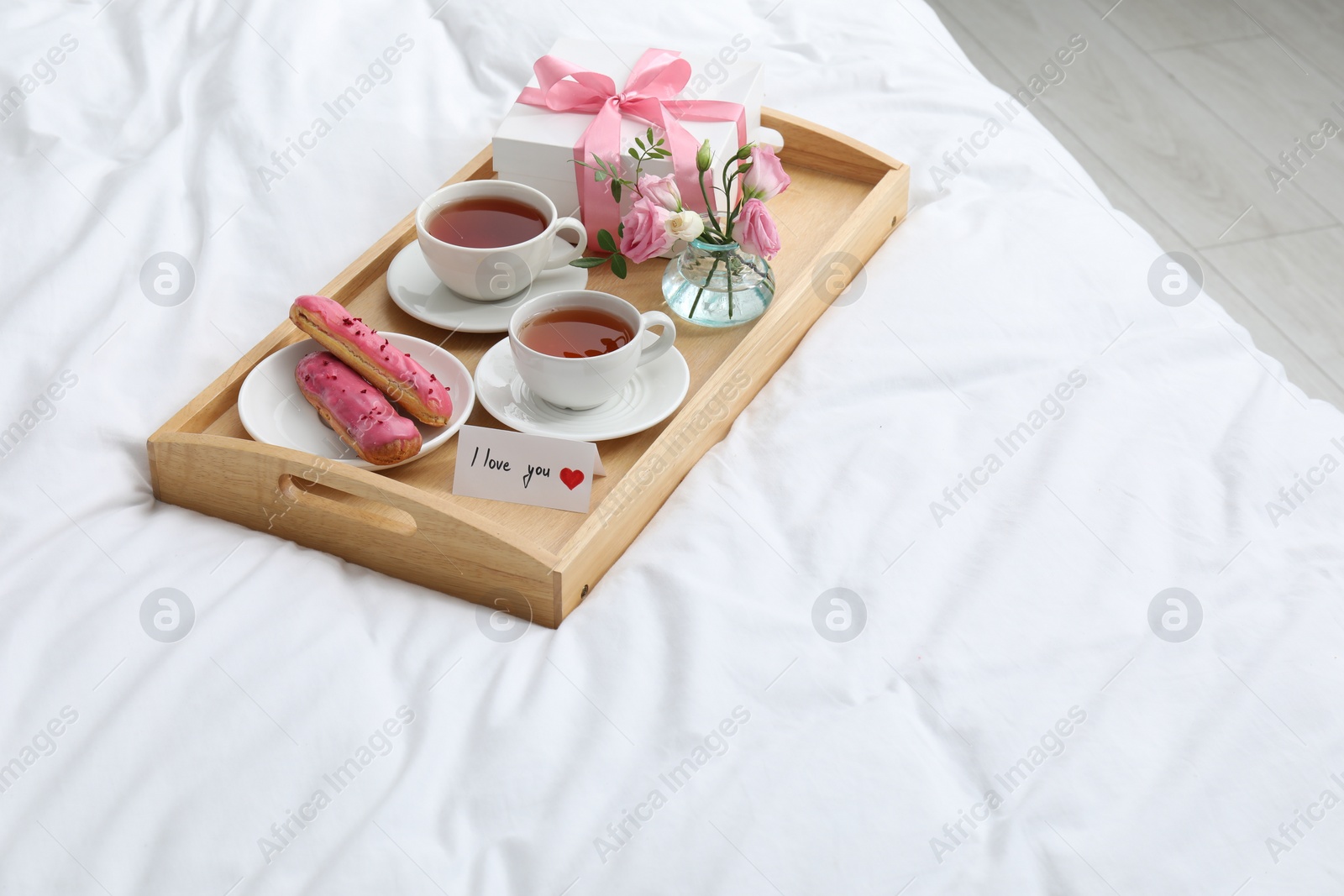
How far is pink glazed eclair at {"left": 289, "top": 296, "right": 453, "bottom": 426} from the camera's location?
37.1 inches

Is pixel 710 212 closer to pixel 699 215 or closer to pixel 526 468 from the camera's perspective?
pixel 699 215

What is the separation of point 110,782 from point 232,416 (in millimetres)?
343

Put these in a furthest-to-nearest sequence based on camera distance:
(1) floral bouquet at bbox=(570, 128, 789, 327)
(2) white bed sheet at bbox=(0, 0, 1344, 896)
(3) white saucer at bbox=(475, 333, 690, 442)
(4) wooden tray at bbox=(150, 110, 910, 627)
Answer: (1) floral bouquet at bbox=(570, 128, 789, 327)
(3) white saucer at bbox=(475, 333, 690, 442)
(4) wooden tray at bbox=(150, 110, 910, 627)
(2) white bed sheet at bbox=(0, 0, 1344, 896)

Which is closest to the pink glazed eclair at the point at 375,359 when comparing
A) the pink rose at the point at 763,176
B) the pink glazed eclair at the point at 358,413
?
the pink glazed eclair at the point at 358,413

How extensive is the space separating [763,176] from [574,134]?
8.7 inches

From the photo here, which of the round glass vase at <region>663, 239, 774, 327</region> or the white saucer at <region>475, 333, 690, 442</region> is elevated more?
the round glass vase at <region>663, 239, 774, 327</region>

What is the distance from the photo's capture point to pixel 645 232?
1.08m

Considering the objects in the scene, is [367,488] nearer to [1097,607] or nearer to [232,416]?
[232,416]

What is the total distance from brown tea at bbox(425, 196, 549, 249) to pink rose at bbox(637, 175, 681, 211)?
4.1 inches

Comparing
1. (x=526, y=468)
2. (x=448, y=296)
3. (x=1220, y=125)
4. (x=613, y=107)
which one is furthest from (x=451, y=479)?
(x=1220, y=125)

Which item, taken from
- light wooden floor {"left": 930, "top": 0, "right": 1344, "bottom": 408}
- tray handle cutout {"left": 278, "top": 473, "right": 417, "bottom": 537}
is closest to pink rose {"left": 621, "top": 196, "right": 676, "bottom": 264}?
tray handle cutout {"left": 278, "top": 473, "right": 417, "bottom": 537}

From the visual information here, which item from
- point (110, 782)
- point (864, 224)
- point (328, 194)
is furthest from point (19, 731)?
point (864, 224)

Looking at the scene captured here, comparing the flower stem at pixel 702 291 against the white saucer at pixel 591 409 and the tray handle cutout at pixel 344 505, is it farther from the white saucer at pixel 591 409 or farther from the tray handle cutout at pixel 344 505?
the tray handle cutout at pixel 344 505

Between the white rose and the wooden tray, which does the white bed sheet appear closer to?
the wooden tray
